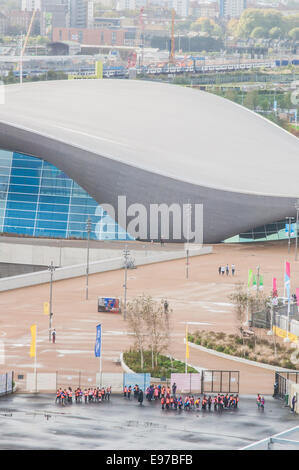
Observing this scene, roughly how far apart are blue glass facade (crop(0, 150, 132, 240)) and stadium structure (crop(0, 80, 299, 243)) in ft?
0.21

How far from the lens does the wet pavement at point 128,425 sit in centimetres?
3162

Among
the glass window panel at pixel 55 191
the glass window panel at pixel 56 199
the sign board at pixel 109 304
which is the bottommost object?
the sign board at pixel 109 304

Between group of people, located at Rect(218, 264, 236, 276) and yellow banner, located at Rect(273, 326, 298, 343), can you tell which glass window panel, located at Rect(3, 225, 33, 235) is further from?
yellow banner, located at Rect(273, 326, 298, 343)

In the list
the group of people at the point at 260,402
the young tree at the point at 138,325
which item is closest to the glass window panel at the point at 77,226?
the young tree at the point at 138,325

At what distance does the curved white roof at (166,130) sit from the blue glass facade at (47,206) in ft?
11.8

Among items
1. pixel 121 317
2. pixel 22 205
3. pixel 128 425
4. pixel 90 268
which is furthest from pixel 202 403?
pixel 22 205

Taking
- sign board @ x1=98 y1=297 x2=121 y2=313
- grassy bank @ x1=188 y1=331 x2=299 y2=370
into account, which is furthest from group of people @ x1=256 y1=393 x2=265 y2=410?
sign board @ x1=98 y1=297 x2=121 y2=313

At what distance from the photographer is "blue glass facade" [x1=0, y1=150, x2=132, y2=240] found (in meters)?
71.7

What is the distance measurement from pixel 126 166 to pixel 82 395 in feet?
107

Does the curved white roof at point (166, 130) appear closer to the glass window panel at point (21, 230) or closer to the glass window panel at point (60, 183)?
the glass window panel at point (60, 183)

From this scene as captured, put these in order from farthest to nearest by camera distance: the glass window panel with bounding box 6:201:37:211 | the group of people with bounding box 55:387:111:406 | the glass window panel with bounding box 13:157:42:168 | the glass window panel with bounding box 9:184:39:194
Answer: the glass window panel with bounding box 9:184:39:194, the glass window panel with bounding box 6:201:37:211, the glass window panel with bounding box 13:157:42:168, the group of people with bounding box 55:387:111:406

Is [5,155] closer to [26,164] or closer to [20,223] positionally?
[26,164]

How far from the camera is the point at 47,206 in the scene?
237 ft
